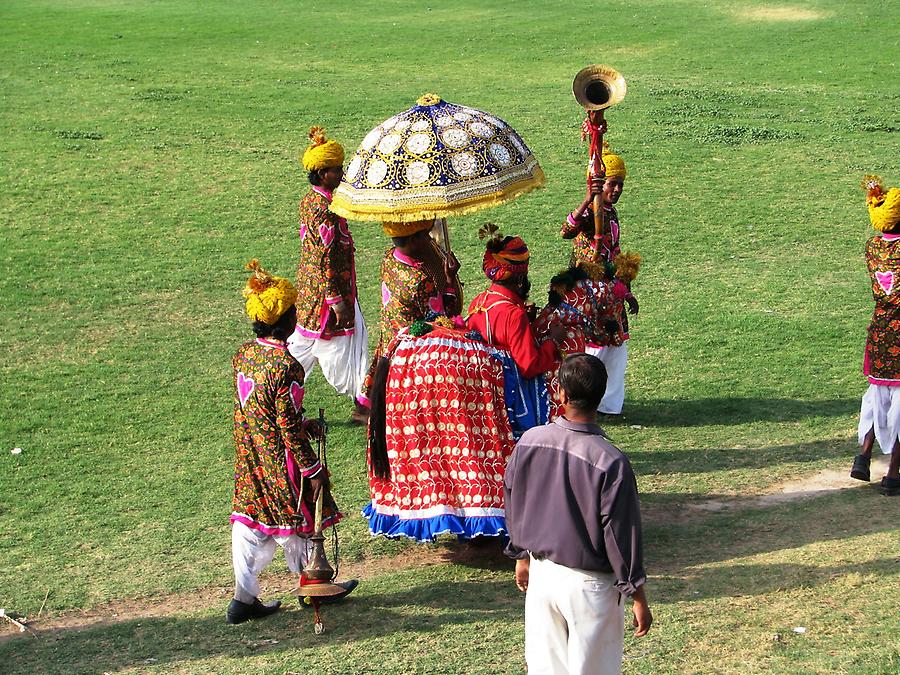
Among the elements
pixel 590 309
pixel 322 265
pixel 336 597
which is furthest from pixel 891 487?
pixel 322 265

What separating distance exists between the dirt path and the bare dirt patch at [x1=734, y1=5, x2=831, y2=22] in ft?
65.5

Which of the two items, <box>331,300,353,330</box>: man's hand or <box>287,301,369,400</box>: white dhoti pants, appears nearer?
<box>331,300,353,330</box>: man's hand

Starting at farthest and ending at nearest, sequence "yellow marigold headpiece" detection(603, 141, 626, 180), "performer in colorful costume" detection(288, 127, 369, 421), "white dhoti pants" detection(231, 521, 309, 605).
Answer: "performer in colorful costume" detection(288, 127, 369, 421) → "yellow marigold headpiece" detection(603, 141, 626, 180) → "white dhoti pants" detection(231, 521, 309, 605)

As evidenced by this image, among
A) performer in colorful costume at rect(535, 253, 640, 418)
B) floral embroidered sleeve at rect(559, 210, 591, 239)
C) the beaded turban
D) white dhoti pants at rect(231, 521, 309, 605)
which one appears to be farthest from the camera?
floral embroidered sleeve at rect(559, 210, 591, 239)

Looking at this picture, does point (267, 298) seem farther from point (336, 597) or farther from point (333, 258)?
point (333, 258)

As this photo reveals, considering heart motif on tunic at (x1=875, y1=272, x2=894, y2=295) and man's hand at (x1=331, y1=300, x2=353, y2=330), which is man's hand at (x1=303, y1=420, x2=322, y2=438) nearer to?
man's hand at (x1=331, y1=300, x2=353, y2=330)

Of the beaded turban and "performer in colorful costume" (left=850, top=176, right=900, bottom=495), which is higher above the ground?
the beaded turban

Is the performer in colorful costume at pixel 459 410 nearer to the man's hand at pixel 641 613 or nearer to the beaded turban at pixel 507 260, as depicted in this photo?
the beaded turban at pixel 507 260

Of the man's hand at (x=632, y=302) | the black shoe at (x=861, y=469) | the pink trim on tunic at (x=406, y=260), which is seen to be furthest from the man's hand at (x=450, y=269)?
the black shoe at (x=861, y=469)

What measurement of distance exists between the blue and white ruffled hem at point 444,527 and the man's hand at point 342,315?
3.25m

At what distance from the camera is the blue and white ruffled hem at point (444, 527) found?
766 cm

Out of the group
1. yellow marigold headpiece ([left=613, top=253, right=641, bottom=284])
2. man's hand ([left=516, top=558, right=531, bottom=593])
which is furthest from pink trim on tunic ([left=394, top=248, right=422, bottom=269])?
man's hand ([left=516, top=558, right=531, bottom=593])

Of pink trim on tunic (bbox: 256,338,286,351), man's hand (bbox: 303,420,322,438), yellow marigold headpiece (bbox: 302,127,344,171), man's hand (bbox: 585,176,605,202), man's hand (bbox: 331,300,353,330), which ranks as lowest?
man's hand (bbox: 303,420,322,438)

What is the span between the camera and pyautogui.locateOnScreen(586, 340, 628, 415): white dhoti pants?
10547 mm
